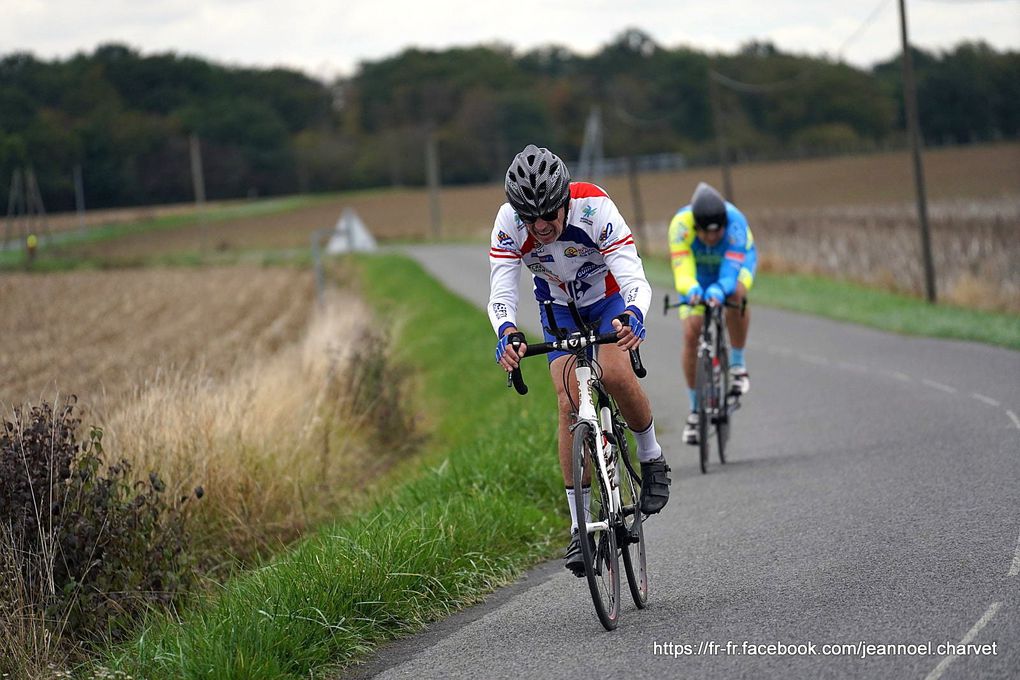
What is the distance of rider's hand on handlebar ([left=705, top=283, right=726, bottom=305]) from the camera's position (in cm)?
1052

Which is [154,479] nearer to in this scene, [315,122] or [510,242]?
[510,242]

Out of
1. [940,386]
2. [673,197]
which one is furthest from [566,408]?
[673,197]

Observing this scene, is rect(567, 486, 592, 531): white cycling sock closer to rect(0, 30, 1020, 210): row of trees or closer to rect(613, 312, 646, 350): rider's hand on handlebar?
rect(613, 312, 646, 350): rider's hand on handlebar

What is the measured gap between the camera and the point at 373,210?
96938mm

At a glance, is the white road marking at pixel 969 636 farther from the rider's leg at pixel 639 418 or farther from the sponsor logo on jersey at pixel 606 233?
the sponsor logo on jersey at pixel 606 233

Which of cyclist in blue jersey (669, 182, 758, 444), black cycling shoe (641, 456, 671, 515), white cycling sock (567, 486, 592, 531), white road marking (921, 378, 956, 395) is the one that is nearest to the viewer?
white cycling sock (567, 486, 592, 531)

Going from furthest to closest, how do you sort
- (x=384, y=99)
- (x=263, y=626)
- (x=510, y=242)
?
(x=384, y=99) < (x=510, y=242) < (x=263, y=626)

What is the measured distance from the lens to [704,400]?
1031 centimetres

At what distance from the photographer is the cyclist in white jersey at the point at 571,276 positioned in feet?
20.0

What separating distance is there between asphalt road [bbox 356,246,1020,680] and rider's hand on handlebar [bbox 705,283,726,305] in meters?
1.30

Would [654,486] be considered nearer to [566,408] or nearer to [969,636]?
[566,408]

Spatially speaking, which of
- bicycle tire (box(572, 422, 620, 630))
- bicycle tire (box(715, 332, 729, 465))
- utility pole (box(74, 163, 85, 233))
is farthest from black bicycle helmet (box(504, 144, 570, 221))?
utility pole (box(74, 163, 85, 233))

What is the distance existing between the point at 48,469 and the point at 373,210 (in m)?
90.1

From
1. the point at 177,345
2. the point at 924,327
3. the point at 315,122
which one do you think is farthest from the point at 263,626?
the point at 315,122
